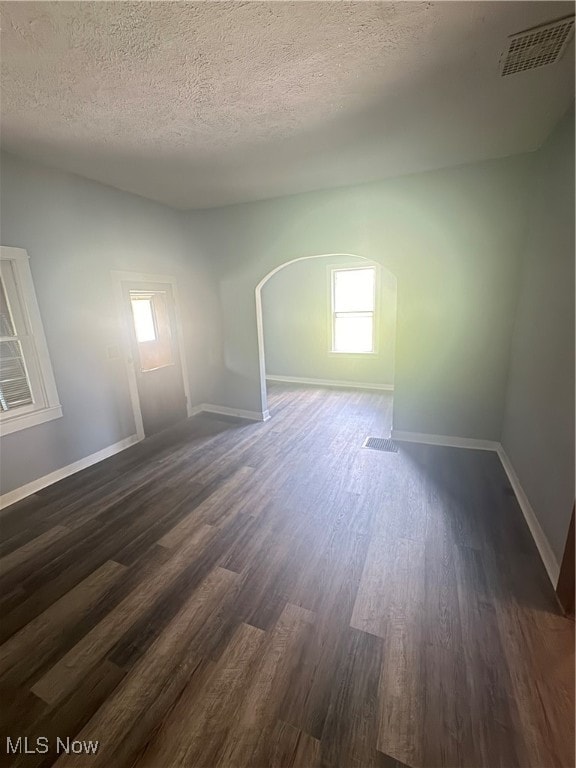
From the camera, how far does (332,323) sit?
5.96 meters

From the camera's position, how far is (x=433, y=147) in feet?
8.60

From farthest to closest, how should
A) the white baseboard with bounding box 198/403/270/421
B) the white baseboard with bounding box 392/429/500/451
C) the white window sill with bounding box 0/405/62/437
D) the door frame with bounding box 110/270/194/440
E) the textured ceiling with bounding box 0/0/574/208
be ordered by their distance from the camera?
the white baseboard with bounding box 198/403/270/421
the door frame with bounding box 110/270/194/440
the white baseboard with bounding box 392/429/500/451
the white window sill with bounding box 0/405/62/437
the textured ceiling with bounding box 0/0/574/208

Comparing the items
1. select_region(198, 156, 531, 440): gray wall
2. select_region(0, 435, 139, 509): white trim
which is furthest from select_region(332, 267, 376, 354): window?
select_region(0, 435, 139, 509): white trim

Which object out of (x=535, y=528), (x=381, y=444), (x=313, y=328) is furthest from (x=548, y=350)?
(x=313, y=328)

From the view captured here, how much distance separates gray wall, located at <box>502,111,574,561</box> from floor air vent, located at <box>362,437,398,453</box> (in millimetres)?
1108

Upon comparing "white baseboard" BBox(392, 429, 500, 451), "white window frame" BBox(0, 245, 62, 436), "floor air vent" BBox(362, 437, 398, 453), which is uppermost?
"white window frame" BBox(0, 245, 62, 436)

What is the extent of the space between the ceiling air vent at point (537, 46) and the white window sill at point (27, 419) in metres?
4.05

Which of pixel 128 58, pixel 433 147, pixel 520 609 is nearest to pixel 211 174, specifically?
pixel 128 58

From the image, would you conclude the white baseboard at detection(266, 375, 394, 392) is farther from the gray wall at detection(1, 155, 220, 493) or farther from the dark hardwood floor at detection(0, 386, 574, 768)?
the gray wall at detection(1, 155, 220, 493)

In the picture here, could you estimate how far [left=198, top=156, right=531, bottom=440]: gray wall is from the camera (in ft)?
9.90

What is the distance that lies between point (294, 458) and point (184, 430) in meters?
1.70

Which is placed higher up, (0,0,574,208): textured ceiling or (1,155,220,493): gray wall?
(0,0,574,208): textured ceiling

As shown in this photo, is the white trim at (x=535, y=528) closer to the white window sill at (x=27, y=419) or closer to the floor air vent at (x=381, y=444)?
the floor air vent at (x=381, y=444)

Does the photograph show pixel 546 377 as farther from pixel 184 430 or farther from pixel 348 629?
pixel 184 430
